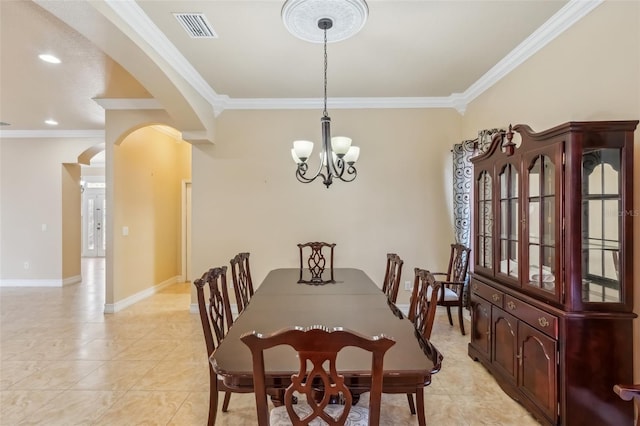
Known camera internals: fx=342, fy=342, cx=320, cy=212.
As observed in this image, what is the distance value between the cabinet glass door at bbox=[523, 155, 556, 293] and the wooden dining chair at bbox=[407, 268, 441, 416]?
769mm

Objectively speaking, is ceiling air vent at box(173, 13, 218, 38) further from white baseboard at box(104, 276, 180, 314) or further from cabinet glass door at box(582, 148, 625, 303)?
white baseboard at box(104, 276, 180, 314)

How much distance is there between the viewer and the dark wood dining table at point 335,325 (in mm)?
1414

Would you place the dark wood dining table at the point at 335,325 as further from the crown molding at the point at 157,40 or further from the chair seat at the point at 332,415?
the crown molding at the point at 157,40

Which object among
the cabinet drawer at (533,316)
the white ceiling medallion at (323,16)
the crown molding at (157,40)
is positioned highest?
the crown molding at (157,40)

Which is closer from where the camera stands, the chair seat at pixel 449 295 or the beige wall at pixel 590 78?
the beige wall at pixel 590 78

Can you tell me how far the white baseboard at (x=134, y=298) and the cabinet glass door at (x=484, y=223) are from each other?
463 cm

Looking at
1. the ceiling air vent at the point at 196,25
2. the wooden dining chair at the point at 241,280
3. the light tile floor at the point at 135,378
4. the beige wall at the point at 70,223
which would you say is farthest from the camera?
the beige wall at the point at 70,223

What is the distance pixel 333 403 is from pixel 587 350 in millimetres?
1491

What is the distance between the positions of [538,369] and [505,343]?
40cm

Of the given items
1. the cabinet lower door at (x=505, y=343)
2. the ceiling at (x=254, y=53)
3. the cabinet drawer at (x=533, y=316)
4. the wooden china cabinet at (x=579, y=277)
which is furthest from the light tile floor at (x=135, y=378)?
the ceiling at (x=254, y=53)

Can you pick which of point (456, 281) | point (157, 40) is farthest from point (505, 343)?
point (157, 40)

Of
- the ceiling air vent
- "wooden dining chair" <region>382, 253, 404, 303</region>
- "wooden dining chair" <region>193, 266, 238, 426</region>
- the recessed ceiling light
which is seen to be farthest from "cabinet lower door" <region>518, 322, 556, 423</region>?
the recessed ceiling light

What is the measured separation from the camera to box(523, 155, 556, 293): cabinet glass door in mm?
2164

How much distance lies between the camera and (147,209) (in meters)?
5.69
